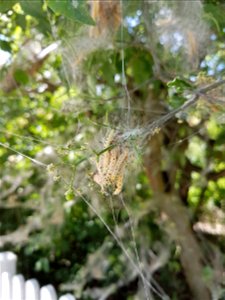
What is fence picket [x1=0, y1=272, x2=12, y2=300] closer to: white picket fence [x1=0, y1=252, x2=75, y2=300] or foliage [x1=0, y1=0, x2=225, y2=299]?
white picket fence [x1=0, y1=252, x2=75, y2=300]

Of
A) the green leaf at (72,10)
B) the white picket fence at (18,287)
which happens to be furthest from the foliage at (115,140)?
the white picket fence at (18,287)

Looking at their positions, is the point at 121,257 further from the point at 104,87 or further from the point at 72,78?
the point at 72,78

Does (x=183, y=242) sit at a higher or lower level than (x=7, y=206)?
lower

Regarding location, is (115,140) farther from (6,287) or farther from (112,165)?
(6,287)

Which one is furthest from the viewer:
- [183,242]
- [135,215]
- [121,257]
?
[121,257]

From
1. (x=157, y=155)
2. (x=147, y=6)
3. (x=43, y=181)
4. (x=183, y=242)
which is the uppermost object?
(x=43, y=181)

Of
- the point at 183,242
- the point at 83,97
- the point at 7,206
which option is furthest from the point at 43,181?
the point at 83,97

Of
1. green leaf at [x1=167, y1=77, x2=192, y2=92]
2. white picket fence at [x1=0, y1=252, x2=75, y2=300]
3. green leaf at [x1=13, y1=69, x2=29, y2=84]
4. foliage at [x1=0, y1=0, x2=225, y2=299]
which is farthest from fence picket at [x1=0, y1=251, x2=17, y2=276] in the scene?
green leaf at [x1=167, y1=77, x2=192, y2=92]
